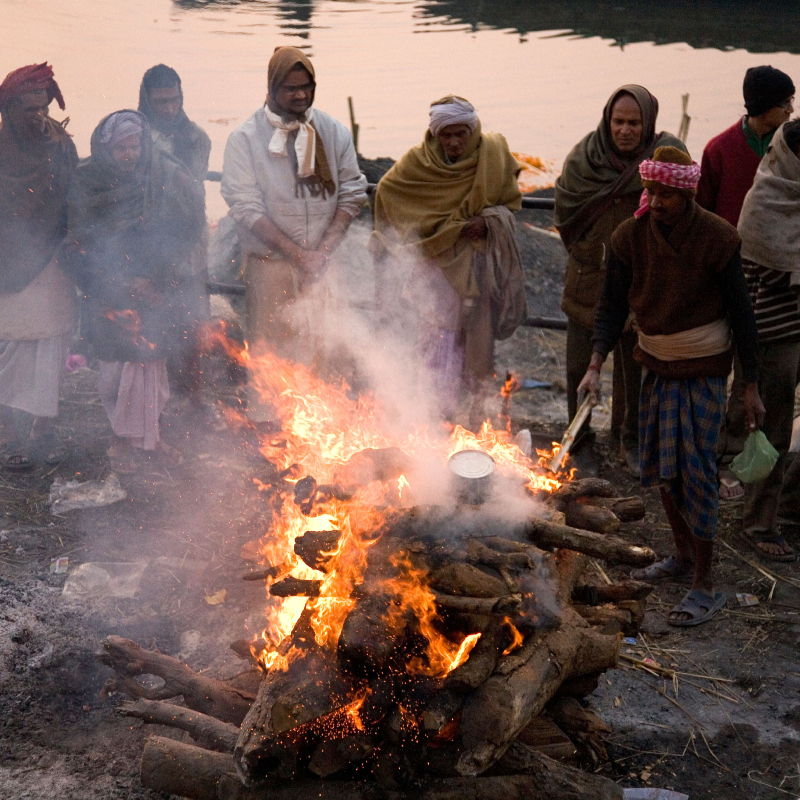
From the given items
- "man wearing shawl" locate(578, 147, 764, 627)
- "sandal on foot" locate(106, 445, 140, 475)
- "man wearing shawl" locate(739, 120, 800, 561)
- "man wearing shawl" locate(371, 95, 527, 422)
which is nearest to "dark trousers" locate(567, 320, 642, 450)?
"man wearing shawl" locate(371, 95, 527, 422)

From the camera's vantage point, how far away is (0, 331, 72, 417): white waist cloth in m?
5.54

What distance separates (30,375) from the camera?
220 inches

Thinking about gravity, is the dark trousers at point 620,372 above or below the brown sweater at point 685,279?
below

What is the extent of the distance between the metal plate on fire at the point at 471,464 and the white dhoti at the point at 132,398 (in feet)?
9.21

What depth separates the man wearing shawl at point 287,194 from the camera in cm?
538

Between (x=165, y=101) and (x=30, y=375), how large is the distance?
7.34 ft

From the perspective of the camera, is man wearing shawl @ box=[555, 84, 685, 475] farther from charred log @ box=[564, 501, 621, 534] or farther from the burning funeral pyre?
charred log @ box=[564, 501, 621, 534]

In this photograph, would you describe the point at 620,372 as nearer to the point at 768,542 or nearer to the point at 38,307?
the point at 768,542

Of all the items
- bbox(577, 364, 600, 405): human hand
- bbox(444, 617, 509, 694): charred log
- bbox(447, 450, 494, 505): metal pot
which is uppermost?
bbox(577, 364, 600, 405): human hand

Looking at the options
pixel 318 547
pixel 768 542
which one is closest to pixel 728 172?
pixel 768 542

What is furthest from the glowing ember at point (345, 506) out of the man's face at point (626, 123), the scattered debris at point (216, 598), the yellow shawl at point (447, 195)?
the man's face at point (626, 123)

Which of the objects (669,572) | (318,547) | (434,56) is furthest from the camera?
(434,56)

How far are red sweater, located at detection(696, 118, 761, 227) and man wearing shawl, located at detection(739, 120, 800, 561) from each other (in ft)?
1.39

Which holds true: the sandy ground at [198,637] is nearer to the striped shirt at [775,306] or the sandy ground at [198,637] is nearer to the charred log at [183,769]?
the charred log at [183,769]
